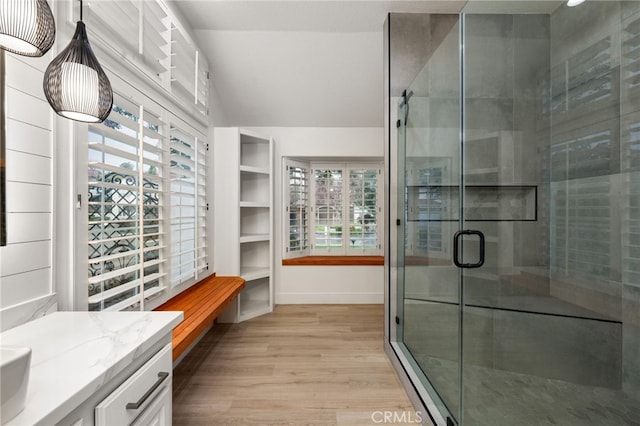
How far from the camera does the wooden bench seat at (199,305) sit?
1492mm

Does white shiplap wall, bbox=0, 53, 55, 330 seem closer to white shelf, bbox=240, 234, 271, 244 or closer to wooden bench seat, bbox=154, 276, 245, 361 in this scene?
wooden bench seat, bbox=154, 276, 245, 361

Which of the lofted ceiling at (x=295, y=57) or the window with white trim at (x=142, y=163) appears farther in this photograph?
the lofted ceiling at (x=295, y=57)

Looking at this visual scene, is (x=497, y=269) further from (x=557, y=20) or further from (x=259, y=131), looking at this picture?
(x=259, y=131)

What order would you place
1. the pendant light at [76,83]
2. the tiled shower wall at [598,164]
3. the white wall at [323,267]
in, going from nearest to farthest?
1. the pendant light at [76,83]
2. the tiled shower wall at [598,164]
3. the white wall at [323,267]

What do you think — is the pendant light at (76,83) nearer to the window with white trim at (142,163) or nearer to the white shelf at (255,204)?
the window with white trim at (142,163)

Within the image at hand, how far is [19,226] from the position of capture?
3.17 ft

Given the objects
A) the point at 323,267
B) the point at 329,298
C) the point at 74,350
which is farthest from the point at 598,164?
the point at 329,298

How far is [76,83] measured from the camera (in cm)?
89

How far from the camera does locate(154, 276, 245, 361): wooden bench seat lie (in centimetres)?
149

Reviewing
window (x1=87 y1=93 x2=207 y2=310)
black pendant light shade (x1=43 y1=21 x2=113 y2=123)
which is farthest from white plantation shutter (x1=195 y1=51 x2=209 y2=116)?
black pendant light shade (x1=43 y1=21 x2=113 y2=123)
